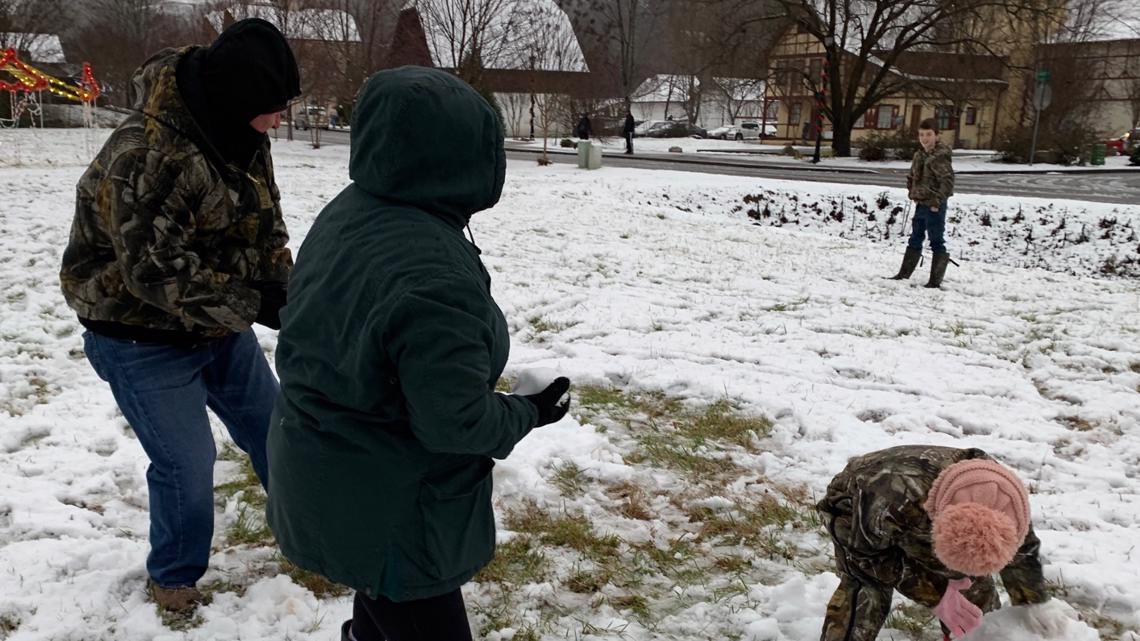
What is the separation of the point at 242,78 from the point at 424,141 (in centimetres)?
118

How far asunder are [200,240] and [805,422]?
3.58 metres

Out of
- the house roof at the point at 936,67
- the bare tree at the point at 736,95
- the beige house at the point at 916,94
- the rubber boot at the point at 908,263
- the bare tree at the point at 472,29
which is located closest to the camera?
the rubber boot at the point at 908,263

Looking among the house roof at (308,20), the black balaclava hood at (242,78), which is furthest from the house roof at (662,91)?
the black balaclava hood at (242,78)

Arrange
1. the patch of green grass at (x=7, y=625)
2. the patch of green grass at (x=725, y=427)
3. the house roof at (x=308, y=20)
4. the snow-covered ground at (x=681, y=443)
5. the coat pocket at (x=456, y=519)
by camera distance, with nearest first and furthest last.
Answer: the coat pocket at (x=456, y=519) → the patch of green grass at (x=7, y=625) → the snow-covered ground at (x=681, y=443) → the patch of green grass at (x=725, y=427) → the house roof at (x=308, y=20)

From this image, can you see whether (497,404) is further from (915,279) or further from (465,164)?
(915,279)

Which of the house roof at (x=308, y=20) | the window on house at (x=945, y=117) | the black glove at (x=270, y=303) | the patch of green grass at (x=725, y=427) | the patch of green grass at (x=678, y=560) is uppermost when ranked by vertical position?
the house roof at (x=308, y=20)

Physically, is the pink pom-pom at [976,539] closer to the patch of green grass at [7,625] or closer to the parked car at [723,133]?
the patch of green grass at [7,625]

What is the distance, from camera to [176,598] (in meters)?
2.97

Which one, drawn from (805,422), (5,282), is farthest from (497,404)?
(5,282)

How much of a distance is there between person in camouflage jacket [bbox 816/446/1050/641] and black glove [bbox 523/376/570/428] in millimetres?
881

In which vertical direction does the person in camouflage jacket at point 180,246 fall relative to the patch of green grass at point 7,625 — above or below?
above

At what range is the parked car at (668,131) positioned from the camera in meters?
52.4

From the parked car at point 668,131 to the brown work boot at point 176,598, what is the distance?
50.3 m

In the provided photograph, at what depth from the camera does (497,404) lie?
69.0 inches
